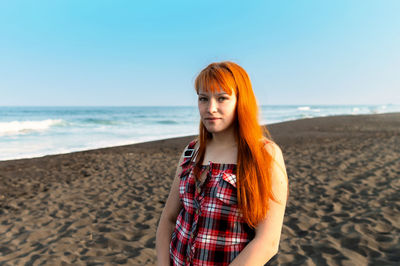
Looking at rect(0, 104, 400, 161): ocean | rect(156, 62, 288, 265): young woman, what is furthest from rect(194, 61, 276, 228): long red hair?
rect(0, 104, 400, 161): ocean

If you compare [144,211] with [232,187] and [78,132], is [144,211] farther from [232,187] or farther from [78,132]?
[78,132]

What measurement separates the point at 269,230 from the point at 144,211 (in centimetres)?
428

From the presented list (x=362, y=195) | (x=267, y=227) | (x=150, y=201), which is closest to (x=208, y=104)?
(x=267, y=227)

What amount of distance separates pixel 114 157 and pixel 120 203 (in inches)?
202

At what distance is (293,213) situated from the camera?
15.3 ft

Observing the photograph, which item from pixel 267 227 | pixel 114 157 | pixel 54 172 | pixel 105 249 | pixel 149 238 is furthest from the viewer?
pixel 114 157

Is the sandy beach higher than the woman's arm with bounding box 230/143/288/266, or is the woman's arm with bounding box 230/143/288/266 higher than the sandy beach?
the woman's arm with bounding box 230/143/288/266

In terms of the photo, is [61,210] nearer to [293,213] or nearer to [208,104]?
[293,213]

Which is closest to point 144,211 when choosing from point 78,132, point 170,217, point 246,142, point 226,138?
point 170,217

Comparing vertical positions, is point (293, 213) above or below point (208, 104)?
below

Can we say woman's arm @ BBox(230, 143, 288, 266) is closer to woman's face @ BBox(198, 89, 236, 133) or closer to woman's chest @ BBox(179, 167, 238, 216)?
woman's chest @ BBox(179, 167, 238, 216)

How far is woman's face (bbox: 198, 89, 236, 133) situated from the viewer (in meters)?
1.29

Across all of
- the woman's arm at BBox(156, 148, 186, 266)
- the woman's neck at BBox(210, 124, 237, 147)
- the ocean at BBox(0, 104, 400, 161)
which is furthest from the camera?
the ocean at BBox(0, 104, 400, 161)

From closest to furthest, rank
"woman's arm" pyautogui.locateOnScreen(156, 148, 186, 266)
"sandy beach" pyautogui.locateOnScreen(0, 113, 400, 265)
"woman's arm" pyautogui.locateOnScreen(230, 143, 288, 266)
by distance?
"woman's arm" pyautogui.locateOnScreen(230, 143, 288, 266) → "woman's arm" pyautogui.locateOnScreen(156, 148, 186, 266) → "sandy beach" pyautogui.locateOnScreen(0, 113, 400, 265)
